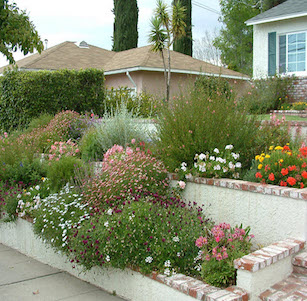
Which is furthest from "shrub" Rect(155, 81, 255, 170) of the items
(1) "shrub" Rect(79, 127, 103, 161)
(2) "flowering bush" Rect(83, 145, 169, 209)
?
(1) "shrub" Rect(79, 127, 103, 161)

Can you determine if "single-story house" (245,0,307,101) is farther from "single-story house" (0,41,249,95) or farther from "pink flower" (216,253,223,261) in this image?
"pink flower" (216,253,223,261)

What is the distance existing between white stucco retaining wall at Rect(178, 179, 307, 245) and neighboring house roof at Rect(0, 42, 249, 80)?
1234cm

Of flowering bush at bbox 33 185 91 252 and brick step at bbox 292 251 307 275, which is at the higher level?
flowering bush at bbox 33 185 91 252

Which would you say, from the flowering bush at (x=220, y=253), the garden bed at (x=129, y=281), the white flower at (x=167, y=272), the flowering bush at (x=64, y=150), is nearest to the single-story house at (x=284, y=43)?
the flowering bush at (x=64, y=150)

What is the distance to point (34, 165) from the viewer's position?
7418 millimetres

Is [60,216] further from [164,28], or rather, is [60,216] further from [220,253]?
[164,28]

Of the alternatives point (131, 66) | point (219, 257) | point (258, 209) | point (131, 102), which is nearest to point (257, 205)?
point (258, 209)

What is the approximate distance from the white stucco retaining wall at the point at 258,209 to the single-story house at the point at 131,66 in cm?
1159

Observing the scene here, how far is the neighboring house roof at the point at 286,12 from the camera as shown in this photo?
14.0 metres

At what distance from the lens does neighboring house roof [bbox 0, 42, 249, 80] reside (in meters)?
18.1

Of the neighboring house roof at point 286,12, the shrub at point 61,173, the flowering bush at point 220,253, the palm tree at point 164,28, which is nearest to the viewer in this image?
the flowering bush at point 220,253

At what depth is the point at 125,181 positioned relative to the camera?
545 centimetres

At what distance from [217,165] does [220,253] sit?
1.57m

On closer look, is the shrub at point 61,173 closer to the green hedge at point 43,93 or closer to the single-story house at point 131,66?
the green hedge at point 43,93
